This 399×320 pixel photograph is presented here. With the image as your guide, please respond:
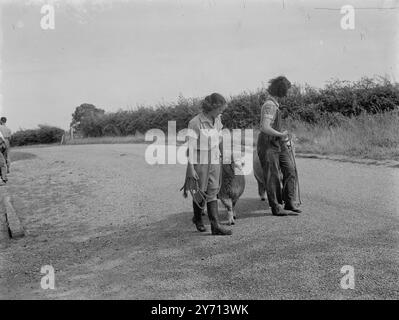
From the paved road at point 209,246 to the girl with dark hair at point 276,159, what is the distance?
31cm

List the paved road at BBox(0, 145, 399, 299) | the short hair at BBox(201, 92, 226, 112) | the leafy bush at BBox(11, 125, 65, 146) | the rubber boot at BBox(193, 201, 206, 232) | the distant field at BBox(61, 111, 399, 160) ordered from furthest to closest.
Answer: the leafy bush at BBox(11, 125, 65, 146), the distant field at BBox(61, 111, 399, 160), the rubber boot at BBox(193, 201, 206, 232), the short hair at BBox(201, 92, 226, 112), the paved road at BBox(0, 145, 399, 299)

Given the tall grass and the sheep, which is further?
the tall grass

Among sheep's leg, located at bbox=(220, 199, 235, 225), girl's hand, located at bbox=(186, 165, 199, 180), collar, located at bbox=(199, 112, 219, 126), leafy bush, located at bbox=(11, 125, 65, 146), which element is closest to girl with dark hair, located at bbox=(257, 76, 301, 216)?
sheep's leg, located at bbox=(220, 199, 235, 225)

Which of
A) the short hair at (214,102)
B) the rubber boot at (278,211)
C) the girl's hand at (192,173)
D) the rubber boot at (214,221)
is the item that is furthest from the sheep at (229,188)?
the short hair at (214,102)

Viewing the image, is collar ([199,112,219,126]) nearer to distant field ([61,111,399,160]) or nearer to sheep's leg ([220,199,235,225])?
sheep's leg ([220,199,235,225])

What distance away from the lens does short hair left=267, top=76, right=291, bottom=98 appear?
8391 millimetres

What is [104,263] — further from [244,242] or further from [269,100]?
[269,100]

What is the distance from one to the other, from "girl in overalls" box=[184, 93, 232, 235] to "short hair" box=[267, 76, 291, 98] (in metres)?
1.28

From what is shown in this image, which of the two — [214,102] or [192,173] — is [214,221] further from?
[214,102]

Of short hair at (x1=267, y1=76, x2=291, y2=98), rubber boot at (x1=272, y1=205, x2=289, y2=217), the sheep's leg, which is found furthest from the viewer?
rubber boot at (x1=272, y1=205, x2=289, y2=217)

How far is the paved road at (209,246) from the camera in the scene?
5.69m

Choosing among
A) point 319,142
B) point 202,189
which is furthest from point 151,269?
point 319,142

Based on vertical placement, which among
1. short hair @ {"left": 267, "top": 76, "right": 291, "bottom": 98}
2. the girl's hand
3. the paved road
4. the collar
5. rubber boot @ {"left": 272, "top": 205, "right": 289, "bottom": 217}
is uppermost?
short hair @ {"left": 267, "top": 76, "right": 291, "bottom": 98}

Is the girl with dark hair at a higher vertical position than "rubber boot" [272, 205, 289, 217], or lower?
higher
